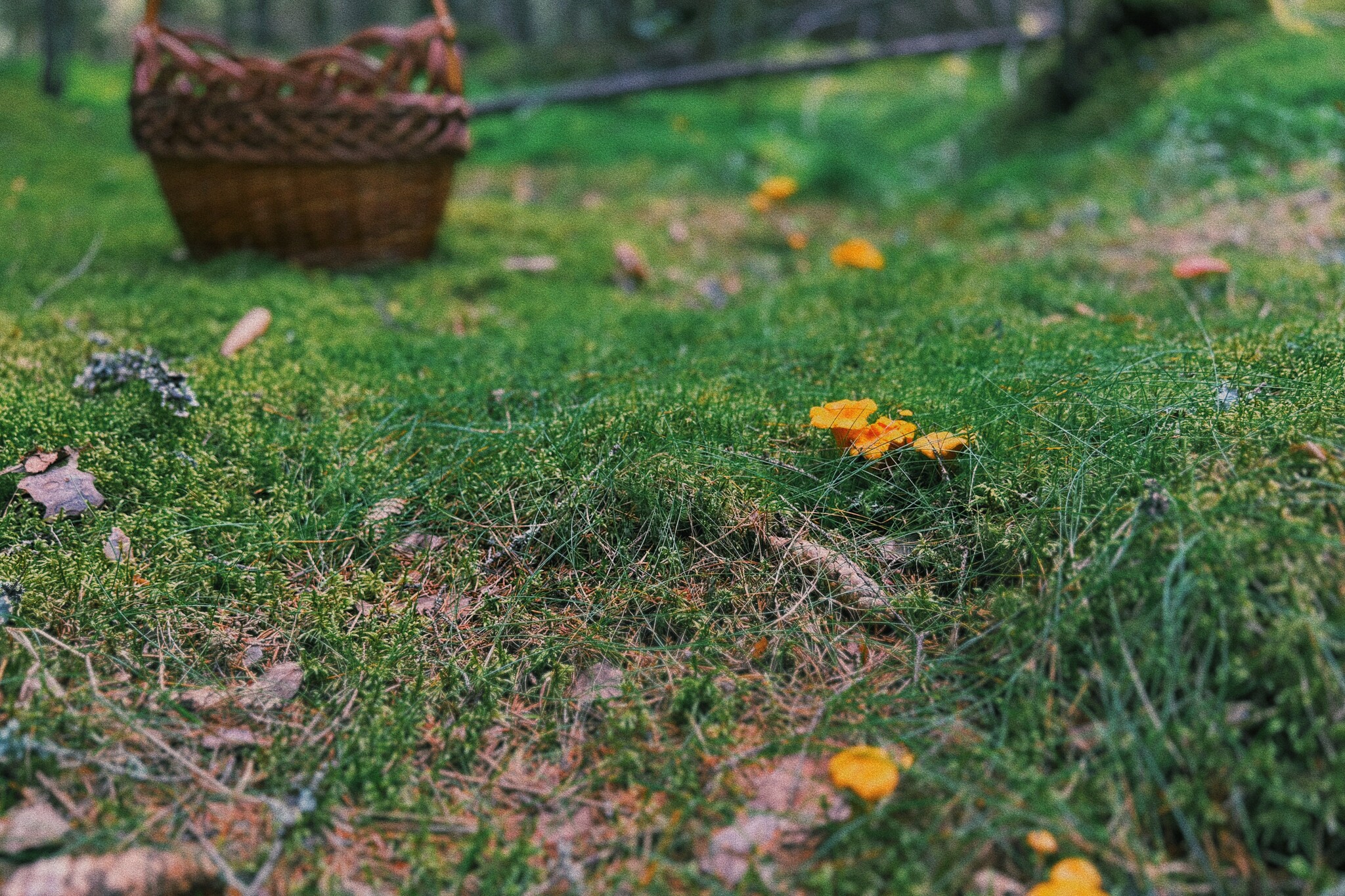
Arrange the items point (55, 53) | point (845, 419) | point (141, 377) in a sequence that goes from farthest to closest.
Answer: point (55, 53) < point (141, 377) < point (845, 419)

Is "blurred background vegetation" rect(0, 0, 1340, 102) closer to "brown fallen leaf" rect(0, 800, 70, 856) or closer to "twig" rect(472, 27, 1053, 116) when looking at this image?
"twig" rect(472, 27, 1053, 116)

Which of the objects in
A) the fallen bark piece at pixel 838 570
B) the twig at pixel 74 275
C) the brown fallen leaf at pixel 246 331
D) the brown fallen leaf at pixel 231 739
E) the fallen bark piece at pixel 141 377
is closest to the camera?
the brown fallen leaf at pixel 231 739

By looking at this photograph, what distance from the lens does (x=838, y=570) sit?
1.88 metres

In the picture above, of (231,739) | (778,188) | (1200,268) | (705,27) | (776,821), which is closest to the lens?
(776,821)

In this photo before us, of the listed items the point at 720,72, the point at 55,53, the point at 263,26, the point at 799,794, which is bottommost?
the point at 799,794

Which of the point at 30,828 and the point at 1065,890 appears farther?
the point at 30,828

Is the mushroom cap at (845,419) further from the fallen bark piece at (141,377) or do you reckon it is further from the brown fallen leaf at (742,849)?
the fallen bark piece at (141,377)

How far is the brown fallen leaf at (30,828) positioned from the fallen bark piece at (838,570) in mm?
1384

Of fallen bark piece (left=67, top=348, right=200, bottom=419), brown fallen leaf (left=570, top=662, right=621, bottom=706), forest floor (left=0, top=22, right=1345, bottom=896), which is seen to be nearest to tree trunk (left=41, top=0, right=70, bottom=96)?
forest floor (left=0, top=22, right=1345, bottom=896)

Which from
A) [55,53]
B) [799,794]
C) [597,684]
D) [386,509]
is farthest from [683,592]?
[55,53]

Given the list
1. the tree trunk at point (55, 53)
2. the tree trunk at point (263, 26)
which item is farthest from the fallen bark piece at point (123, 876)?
the tree trunk at point (263, 26)

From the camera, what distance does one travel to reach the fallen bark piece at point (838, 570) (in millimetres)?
1818

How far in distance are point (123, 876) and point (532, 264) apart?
134 inches

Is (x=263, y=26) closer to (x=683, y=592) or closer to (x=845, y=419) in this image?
(x=845, y=419)
